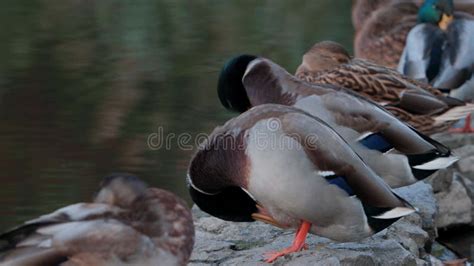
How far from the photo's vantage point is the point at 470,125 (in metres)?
6.81

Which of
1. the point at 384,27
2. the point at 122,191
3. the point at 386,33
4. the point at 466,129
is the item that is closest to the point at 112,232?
the point at 122,191

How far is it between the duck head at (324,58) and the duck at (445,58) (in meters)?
0.86

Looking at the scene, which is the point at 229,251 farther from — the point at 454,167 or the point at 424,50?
the point at 424,50

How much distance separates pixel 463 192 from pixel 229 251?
1.79 meters

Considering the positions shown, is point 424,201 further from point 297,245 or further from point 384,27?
point 384,27

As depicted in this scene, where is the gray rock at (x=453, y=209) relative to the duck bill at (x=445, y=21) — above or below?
below

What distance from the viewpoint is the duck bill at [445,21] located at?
25.8 ft

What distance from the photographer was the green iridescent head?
26.3ft

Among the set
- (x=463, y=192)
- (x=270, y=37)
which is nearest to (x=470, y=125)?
(x=463, y=192)

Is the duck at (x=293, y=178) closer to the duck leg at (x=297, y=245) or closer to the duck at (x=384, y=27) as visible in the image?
the duck leg at (x=297, y=245)

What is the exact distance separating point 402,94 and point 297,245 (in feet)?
5.69

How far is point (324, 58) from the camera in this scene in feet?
21.0

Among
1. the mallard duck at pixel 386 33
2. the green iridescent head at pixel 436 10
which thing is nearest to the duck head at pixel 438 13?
the green iridescent head at pixel 436 10

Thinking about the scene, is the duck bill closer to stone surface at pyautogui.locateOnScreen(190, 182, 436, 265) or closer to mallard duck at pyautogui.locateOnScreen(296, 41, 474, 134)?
mallard duck at pyautogui.locateOnScreen(296, 41, 474, 134)
